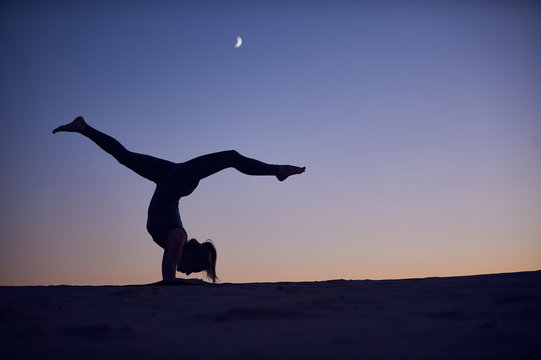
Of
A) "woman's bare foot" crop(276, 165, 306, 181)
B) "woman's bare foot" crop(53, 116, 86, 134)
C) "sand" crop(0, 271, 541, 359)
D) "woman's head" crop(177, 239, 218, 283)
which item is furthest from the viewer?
"woman's bare foot" crop(53, 116, 86, 134)

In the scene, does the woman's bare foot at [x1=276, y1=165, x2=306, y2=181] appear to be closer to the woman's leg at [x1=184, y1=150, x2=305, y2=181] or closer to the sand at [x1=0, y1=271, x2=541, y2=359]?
the woman's leg at [x1=184, y1=150, x2=305, y2=181]

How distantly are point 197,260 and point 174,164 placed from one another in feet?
3.57

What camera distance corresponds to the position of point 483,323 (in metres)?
2.01

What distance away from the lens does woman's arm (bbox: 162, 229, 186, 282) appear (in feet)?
15.0

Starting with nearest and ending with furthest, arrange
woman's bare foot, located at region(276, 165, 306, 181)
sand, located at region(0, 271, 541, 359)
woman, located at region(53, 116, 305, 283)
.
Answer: sand, located at region(0, 271, 541, 359), woman, located at region(53, 116, 305, 283), woman's bare foot, located at region(276, 165, 306, 181)

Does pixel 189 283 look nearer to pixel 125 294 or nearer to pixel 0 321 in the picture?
pixel 125 294

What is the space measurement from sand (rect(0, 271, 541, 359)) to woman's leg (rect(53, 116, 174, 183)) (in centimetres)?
243

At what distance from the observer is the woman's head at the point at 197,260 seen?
514 centimetres

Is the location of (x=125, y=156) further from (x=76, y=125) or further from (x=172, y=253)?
(x=172, y=253)

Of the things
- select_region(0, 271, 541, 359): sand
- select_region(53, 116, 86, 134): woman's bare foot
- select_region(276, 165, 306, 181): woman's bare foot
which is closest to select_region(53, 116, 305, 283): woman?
select_region(276, 165, 306, 181): woman's bare foot

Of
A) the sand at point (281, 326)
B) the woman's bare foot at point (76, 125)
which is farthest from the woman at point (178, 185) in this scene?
the sand at point (281, 326)

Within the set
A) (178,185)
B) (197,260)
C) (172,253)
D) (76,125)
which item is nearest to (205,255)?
(197,260)

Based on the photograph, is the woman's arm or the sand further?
the woman's arm

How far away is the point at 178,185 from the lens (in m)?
5.02
